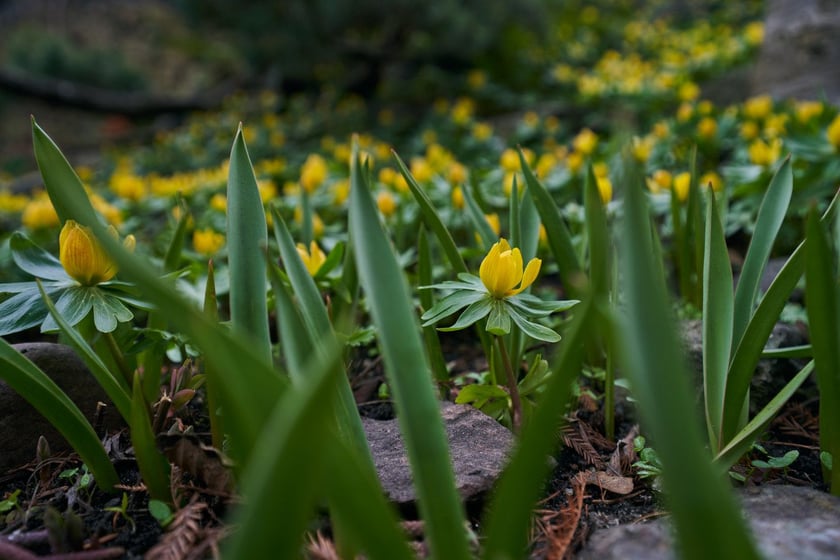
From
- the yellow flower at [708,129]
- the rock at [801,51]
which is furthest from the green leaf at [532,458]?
the rock at [801,51]

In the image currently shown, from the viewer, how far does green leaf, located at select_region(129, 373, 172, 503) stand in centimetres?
80

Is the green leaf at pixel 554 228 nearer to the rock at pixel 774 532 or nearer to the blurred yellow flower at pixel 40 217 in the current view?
the rock at pixel 774 532

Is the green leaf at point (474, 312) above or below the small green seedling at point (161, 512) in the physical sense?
above

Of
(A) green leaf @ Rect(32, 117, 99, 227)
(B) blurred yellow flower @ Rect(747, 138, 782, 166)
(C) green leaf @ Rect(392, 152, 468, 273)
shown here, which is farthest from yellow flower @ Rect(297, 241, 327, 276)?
(B) blurred yellow flower @ Rect(747, 138, 782, 166)

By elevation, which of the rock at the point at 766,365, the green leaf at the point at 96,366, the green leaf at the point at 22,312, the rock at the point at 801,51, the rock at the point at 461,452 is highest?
the rock at the point at 801,51

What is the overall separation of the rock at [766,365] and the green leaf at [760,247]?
0.21 meters

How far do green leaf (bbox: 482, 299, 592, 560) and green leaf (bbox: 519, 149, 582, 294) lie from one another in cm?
68

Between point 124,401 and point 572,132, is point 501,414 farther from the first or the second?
point 572,132

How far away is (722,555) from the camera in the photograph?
0.47 meters

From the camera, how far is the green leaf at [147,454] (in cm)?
80

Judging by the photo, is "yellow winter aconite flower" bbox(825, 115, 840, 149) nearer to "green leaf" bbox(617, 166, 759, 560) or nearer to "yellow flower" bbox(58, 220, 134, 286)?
"green leaf" bbox(617, 166, 759, 560)

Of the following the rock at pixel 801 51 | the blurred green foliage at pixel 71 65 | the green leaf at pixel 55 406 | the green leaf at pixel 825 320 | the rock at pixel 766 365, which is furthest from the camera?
the blurred green foliage at pixel 71 65

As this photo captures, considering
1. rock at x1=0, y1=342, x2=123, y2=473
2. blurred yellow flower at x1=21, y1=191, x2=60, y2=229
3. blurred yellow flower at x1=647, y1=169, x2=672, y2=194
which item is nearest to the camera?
rock at x1=0, y1=342, x2=123, y2=473

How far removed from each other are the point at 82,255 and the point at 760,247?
3.49 ft
